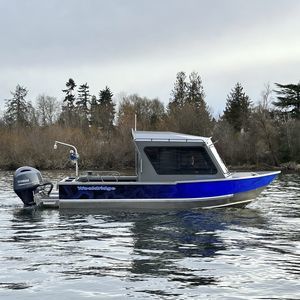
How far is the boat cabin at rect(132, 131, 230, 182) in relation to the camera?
690 inches

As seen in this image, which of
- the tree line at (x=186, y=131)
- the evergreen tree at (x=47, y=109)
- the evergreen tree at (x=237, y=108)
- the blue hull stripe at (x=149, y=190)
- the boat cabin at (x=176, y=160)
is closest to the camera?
the blue hull stripe at (x=149, y=190)

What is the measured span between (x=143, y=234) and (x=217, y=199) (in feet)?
15.8

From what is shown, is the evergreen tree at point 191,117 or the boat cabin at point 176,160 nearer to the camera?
the boat cabin at point 176,160

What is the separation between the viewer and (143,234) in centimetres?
1347

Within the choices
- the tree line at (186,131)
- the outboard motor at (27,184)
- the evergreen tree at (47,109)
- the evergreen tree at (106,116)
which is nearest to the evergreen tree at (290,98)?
the tree line at (186,131)

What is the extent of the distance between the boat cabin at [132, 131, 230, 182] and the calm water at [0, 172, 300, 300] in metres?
1.38

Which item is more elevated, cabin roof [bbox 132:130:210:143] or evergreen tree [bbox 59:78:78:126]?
evergreen tree [bbox 59:78:78:126]

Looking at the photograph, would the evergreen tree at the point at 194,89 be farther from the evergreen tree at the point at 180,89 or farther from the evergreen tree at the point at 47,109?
the evergreen tree at the point at 47,109

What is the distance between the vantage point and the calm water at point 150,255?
327 inches

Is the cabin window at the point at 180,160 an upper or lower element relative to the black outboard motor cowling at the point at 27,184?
upper

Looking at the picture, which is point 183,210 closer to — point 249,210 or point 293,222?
point 249,210

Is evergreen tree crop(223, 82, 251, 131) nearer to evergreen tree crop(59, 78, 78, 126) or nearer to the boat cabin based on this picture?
evergreen tree crop(59, 78, 78, 126)

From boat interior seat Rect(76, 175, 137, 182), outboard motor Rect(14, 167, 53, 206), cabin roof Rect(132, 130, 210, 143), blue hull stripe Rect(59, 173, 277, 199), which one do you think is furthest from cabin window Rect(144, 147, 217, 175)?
outboard motor Rect(14, 167, 53, 206)

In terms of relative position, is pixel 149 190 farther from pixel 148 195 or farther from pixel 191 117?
pixel 191 117
